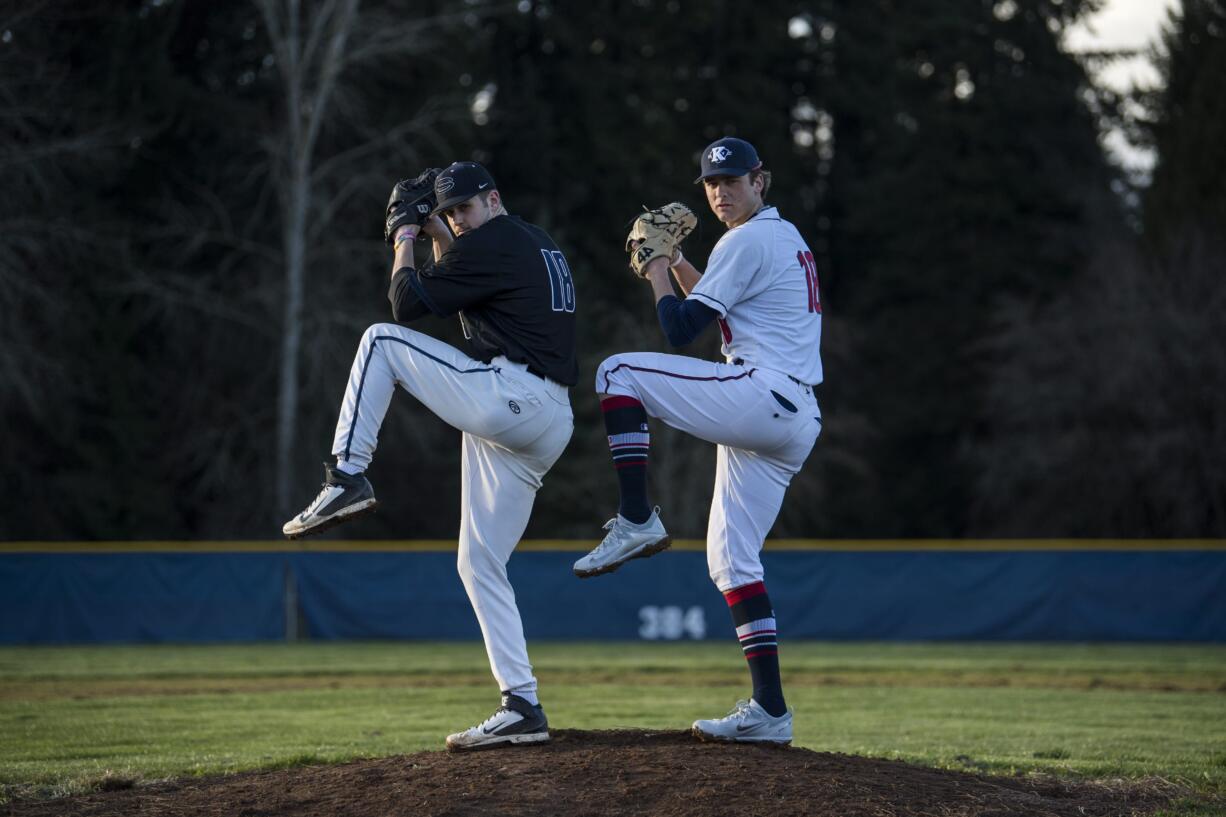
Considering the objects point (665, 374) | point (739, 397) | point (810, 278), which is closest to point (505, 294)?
point (665, 374)

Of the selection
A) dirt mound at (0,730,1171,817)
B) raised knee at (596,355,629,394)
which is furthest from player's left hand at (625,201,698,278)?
dirt mound at (0,730,1171,817)

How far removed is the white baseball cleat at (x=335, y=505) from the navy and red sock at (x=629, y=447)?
1.16 metres

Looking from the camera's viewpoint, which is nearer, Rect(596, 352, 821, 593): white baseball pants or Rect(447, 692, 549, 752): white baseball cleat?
Rect(596, 352, 821, 593): white baseball pants

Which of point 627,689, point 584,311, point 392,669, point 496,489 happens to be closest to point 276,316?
point 584,311

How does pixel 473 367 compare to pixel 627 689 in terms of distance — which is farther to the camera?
pixel 627 689

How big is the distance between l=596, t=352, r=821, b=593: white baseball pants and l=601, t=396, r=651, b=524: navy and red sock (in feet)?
0.21

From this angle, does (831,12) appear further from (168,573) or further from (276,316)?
(168,573)

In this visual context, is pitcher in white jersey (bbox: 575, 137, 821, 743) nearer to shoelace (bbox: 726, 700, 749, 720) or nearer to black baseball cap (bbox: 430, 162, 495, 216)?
shoelace (bbox: 726, 700, 749, 720)

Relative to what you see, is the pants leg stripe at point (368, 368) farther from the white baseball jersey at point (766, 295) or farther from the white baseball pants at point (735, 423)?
the white baseball jersey at point (766, 295)

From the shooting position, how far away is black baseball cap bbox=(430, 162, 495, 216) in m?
6.86

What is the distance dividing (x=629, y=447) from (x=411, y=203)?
5.04 feet

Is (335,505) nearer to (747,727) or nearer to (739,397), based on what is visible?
(739,397)

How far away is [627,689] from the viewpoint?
14.8 meters

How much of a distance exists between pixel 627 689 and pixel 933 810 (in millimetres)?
8881
